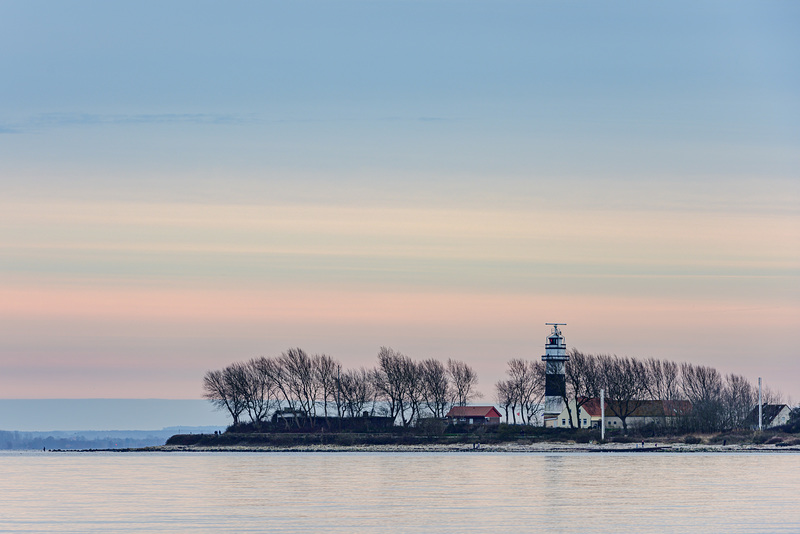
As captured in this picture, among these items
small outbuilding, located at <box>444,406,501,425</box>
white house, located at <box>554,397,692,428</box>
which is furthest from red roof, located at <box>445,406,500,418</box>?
white house, located at <box>554,397,692,428</box>

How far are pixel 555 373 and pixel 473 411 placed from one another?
16.0 meters

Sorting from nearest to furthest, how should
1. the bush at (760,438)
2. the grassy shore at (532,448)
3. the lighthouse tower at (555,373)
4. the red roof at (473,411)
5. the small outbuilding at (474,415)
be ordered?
the grassy shore at (532,448) → the bush at (760,438) → the lighthouse tower at (555,373) → the small outbuilding at (474,415) → the red roof at (473,411)

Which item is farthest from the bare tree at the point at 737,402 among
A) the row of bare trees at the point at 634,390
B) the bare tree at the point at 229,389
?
the bare tree at the point at 229,389

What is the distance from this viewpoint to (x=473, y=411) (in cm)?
12375

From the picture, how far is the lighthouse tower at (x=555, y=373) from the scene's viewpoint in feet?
363

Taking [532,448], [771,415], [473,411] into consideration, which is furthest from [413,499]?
[771,415]

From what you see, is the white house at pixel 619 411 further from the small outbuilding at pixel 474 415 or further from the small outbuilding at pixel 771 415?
the small outbuilding at pixel 474 415

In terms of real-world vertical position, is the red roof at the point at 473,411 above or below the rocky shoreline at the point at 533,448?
above

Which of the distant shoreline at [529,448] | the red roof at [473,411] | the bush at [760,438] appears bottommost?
the distant shoreline at [529,448]

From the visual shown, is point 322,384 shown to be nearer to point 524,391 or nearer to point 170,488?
point 524,391

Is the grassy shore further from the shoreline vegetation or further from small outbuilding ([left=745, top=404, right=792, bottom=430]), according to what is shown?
small outbuilding ([left=745, top=404, right=792, bottom=430])

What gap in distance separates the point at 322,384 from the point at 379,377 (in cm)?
600

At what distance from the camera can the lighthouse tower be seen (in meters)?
111

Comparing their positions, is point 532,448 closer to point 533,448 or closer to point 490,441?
point 533,448
